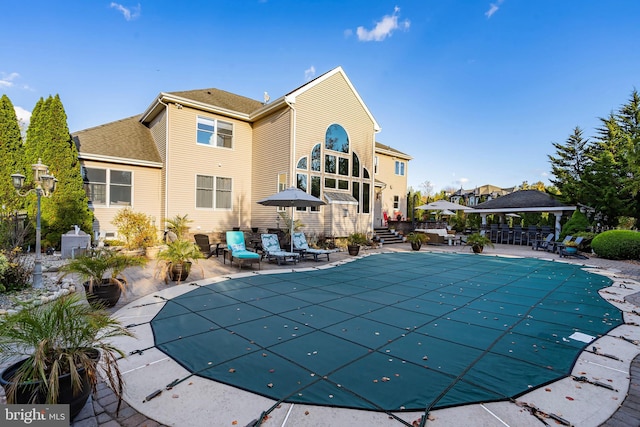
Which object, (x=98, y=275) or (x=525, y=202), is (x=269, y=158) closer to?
(x=98, y=275)

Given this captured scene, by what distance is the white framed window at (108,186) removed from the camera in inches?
503

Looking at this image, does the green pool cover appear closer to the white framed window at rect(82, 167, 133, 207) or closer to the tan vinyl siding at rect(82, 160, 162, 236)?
the tan vinyl siding at rect(82, 160, 162, 236)

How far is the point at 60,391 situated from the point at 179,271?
5.49 meters

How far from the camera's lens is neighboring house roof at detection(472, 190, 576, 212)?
1970cm

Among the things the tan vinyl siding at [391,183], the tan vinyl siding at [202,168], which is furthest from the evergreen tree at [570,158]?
the tan vinyl siding at [202,168]

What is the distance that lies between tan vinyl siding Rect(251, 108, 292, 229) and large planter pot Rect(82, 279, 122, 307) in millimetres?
9316

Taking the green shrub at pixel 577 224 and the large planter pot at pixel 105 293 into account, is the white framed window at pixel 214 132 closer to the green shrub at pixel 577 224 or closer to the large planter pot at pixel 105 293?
the large planter pot at pixel 105 293

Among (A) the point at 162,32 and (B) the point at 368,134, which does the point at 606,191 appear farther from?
(A) the point at 162,32

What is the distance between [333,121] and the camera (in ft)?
52.8

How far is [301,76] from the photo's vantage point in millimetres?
18312

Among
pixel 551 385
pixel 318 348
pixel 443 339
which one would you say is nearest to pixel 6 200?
pixel 318 348

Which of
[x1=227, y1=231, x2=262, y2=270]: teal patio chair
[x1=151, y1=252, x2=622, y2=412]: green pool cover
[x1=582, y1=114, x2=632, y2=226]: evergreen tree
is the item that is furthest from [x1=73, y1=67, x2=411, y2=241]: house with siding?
[x1=582, y1=114, x2=632, y2=226]: evergreen tree

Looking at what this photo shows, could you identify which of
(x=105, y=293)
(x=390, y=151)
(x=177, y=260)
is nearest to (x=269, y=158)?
(x=177, y=260)

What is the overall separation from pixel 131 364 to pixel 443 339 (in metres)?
4.05
